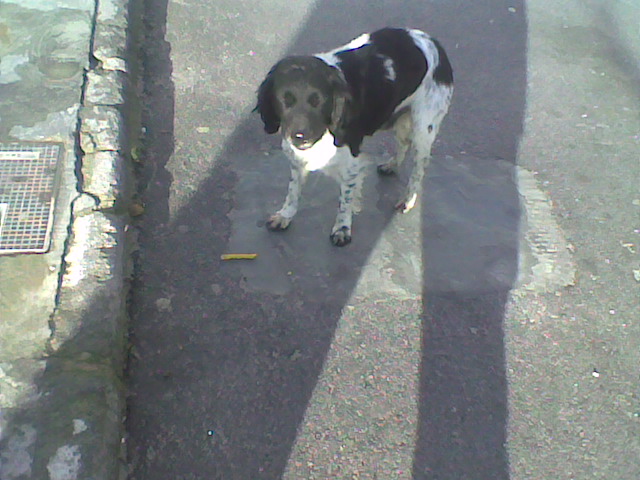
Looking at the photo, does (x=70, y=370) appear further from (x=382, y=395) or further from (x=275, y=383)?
(x=382, y=395)

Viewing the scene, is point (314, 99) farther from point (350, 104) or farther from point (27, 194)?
point (27, 194)

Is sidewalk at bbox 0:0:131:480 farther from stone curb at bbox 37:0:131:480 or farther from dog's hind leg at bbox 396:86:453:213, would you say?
dog's hind leg at bbox 396:86:453:213

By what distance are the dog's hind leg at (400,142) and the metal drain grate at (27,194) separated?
2103 millimetres

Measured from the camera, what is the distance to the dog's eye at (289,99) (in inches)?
105

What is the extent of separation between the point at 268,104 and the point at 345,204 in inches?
34.3

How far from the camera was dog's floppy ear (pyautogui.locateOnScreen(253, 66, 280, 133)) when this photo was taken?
2.76 m

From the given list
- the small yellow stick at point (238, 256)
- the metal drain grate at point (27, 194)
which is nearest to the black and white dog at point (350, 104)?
the small yellow stick at point (238, 256)

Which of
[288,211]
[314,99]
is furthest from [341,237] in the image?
[314,99]

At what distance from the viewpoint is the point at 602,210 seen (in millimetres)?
3957

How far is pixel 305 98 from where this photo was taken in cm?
266

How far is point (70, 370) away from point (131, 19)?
3.57 metres

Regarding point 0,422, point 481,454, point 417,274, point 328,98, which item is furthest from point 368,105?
point 0,422

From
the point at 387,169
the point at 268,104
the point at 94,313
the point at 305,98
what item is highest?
the point at 305,98

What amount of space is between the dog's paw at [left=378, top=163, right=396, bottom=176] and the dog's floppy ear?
Answer: 1.26m
